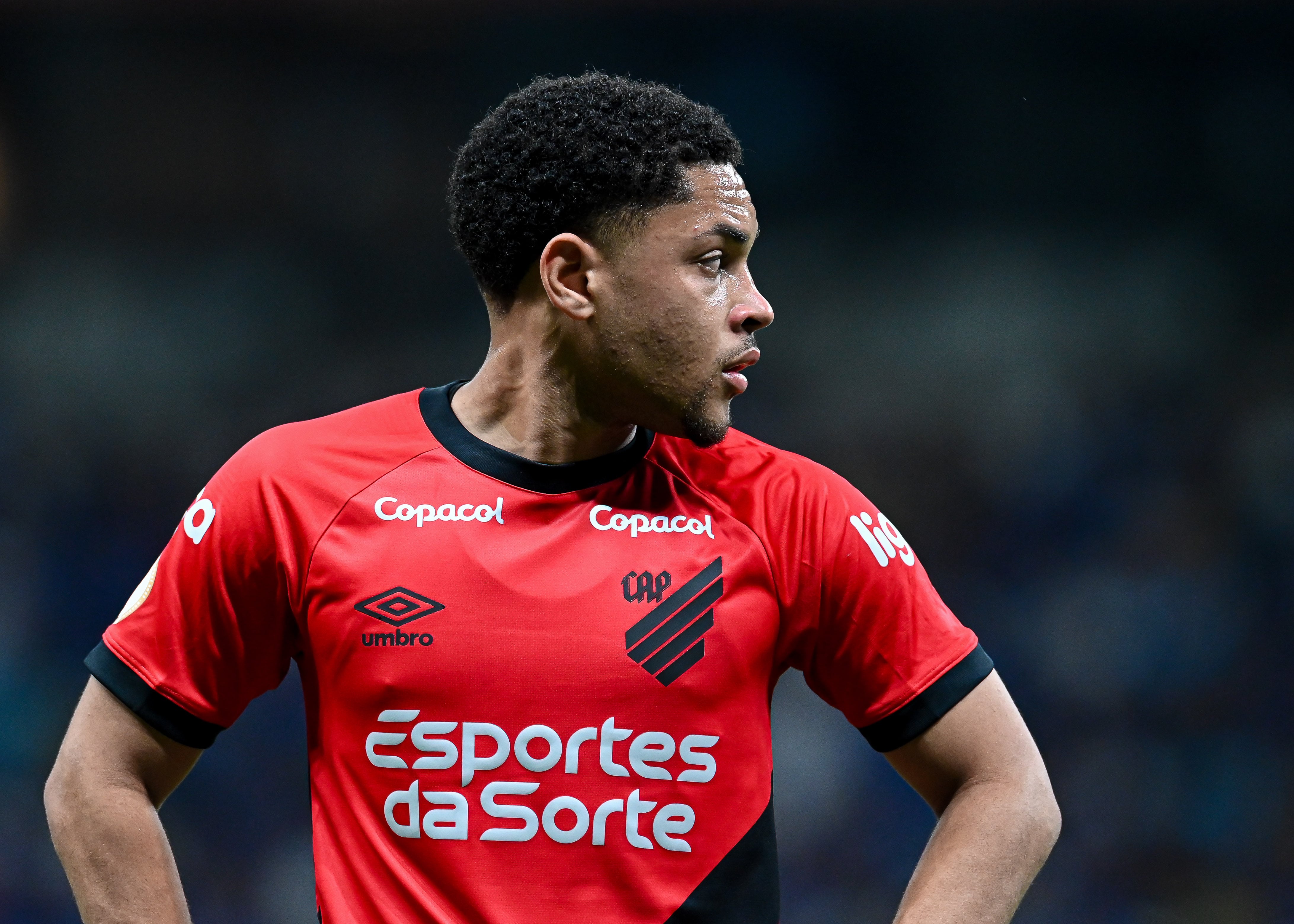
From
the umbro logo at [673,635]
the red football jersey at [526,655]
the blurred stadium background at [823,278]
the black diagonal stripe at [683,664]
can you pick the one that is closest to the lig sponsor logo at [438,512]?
the red football jersey at [526,655]

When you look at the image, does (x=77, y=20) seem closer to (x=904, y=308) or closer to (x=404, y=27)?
(x=404, y=27)

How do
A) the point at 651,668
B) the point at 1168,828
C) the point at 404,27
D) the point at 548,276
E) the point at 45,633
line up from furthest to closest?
the point at 404,27 < the point at 45,633 < the point at 1168,828 < the point at 548,276 < the point at 651,668

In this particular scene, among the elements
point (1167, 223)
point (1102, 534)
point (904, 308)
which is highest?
point (1167, 223)

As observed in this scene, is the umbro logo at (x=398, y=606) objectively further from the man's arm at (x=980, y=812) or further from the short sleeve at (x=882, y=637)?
the man's arm at (x=980, y=812)

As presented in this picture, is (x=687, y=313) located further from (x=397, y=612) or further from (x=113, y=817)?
(x=113, y=817)

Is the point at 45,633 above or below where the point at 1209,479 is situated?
below

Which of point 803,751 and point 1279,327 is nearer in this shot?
point 803,751

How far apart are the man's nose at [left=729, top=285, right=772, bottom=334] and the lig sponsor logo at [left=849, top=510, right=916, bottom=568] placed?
35cm

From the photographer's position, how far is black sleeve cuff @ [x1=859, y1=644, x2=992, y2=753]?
6.81 ft

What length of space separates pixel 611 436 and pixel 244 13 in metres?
5.37

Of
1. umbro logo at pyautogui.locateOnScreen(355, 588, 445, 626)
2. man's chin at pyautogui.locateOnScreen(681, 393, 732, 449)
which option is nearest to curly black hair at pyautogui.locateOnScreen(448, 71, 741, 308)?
man's chin at pyautogui.locateOnScreen(681, 393, 732, 449)

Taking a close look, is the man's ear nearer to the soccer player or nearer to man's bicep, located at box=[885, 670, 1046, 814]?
the soccer player

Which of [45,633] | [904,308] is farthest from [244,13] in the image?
[904,308]

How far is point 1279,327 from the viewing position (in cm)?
667
